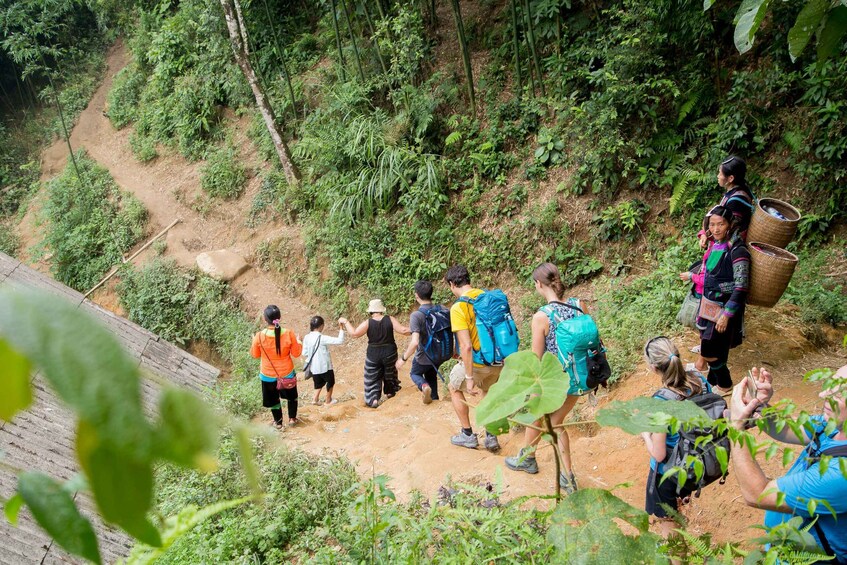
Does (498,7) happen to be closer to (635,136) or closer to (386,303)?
(635,136)

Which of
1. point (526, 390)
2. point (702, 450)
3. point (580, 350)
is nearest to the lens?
point (526, 390)

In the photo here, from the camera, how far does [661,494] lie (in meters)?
3.06

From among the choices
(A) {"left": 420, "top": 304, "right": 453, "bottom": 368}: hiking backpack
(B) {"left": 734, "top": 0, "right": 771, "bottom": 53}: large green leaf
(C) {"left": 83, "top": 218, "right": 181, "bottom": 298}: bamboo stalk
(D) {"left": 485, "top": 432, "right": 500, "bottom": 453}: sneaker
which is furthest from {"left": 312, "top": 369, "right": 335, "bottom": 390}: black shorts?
(C) {"left": 83, "top": 218, "right": 181, "bottom": 298}: bamboo stalk

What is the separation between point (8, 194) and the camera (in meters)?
17.4

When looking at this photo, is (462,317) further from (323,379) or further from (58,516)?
(58,516)

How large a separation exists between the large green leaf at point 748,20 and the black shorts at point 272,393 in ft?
17.3

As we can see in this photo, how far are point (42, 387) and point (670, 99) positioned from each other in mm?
8676

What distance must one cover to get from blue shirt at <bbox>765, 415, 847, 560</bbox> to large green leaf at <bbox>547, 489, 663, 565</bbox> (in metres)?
0.64

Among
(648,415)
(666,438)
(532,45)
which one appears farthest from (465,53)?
(648,415)

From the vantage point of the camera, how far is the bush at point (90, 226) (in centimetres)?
1361

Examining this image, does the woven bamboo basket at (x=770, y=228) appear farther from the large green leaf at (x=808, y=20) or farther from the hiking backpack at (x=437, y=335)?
the large green leaf at (x=808, y=20)

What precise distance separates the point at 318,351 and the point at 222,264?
566 centimetres

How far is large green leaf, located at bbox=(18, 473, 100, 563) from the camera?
44 cm

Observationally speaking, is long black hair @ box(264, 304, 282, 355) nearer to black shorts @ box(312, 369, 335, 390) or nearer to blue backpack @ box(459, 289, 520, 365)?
black shorts @ box(312, 369, 335, 390)
